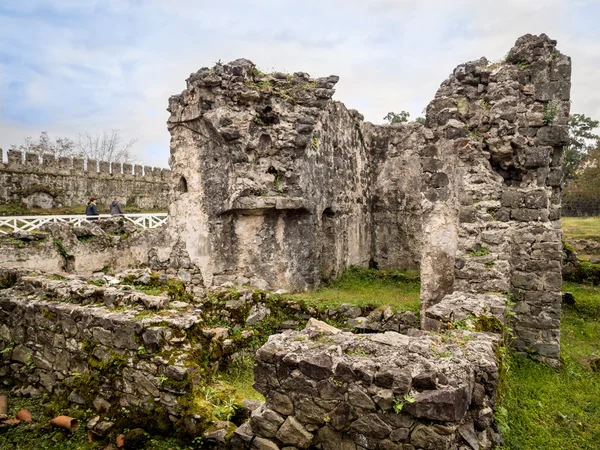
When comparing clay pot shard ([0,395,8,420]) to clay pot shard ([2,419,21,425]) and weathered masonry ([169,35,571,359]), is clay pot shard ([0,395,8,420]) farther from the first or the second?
weathered masonry ([169,35,571,359])

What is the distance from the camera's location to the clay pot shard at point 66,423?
470 centimetres

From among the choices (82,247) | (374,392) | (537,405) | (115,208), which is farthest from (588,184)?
(374,392)

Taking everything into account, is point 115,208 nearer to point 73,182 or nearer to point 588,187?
point 73,182

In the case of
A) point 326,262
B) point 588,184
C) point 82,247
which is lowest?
point 326,262

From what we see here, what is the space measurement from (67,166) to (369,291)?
63.4 ft

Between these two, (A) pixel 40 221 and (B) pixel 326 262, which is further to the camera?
(A) pixel 40 221

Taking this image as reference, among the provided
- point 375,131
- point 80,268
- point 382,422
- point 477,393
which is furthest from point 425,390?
point 375,131

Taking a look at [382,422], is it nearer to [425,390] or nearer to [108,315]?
[425,390]

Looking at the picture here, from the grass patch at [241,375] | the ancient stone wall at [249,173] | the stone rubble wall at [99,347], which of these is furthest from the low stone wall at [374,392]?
the ancient stone wall at [249,173]

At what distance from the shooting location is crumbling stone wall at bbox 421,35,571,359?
22.0 feet

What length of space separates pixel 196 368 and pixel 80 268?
832cm

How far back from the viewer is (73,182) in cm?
2278

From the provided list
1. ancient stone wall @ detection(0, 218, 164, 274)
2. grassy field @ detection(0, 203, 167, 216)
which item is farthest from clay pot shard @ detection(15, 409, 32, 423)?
grassy field @ detection(0, 203, 167, 216)

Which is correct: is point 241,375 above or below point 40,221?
below
